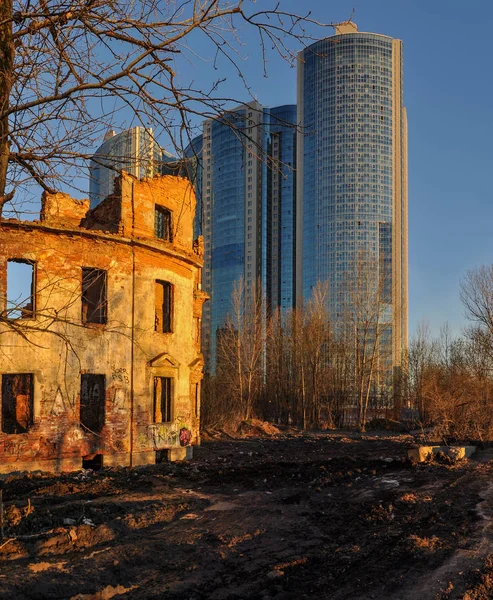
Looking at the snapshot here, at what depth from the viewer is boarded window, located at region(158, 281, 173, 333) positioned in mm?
23078

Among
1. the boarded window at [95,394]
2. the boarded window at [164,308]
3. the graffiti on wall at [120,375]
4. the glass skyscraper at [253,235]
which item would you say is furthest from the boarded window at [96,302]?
the glass skyscraper at [253,235]

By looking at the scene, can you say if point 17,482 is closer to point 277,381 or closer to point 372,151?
point 277,381

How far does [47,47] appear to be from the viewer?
14.4ft

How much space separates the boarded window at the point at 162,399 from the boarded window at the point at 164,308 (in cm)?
201

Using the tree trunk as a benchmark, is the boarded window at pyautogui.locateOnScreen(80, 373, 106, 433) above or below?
below

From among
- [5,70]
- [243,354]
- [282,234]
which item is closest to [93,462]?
[5,70]

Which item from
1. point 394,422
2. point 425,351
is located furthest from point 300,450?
point 425,351

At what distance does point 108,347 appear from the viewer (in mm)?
20453

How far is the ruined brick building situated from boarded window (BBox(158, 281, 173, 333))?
0.15 ft

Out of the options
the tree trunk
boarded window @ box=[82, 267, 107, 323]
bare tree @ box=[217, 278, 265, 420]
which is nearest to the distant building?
the tree trunk

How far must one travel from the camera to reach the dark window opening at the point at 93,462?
65.0ft

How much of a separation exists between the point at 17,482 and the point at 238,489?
6.15 metres

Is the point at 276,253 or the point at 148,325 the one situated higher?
the point at 276,253

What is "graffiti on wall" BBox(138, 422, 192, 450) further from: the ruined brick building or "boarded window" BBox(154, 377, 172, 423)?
"boarded window" BBox(154, 377, 172, 423)
